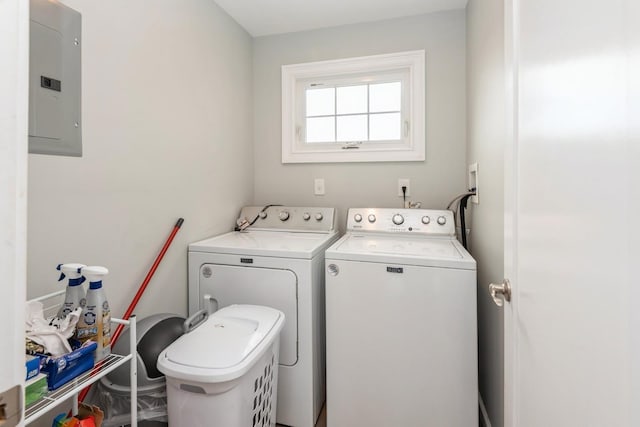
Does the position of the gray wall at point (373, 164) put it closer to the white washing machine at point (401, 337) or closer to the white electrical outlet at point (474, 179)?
the white electrical outlet at point (474, 179)

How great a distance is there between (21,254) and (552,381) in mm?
942

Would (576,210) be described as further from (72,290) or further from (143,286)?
(143,286)

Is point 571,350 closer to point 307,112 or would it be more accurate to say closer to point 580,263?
point 580,263

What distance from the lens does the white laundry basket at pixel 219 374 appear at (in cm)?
109

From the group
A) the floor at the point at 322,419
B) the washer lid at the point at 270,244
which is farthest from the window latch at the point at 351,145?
the floor at the point at 322,419

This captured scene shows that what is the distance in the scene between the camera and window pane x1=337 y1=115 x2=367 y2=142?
2352mm

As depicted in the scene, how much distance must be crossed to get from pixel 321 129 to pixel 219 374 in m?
1.86

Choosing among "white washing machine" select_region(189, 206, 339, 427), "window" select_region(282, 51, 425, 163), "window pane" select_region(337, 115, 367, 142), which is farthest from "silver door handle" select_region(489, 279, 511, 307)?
"window pane" select_region(337, 115, 367, 142)

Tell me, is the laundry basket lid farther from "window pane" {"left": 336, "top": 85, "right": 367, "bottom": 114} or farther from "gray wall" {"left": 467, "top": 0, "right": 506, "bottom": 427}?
"window pane" {"left": 336, "top": 85, "right": 367, "bottom": 114}

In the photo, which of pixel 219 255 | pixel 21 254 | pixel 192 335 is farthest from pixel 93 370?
pixel 219 255

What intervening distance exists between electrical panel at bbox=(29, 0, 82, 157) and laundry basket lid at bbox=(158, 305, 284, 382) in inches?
30.1

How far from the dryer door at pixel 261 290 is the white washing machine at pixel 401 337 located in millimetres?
183

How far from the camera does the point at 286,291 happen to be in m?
1.58

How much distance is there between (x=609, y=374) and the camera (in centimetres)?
46
